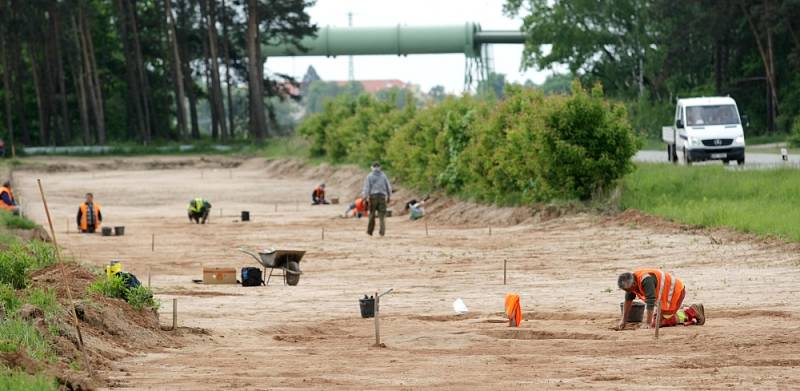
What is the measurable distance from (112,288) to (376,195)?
1769cm

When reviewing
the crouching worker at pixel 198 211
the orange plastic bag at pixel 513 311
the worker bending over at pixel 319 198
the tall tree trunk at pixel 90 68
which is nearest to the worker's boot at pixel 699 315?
the orange plastic bag at pixel 513 311

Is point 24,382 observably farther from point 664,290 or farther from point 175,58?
point 175,58

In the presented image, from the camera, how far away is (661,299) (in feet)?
56.4

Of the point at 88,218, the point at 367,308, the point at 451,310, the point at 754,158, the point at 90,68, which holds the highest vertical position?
the point at 90,68

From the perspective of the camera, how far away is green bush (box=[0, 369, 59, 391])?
11654mm

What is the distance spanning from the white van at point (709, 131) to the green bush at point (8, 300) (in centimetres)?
3017

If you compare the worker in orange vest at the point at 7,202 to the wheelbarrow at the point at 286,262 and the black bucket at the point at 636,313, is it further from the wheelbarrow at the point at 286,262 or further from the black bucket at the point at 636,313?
the black bucket at the point at 636,313

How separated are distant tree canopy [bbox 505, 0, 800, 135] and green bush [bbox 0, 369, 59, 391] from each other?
5770 centimetres

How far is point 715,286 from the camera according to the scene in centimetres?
2164

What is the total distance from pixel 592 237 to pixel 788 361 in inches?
678

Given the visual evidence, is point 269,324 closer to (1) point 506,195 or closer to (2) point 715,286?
(2) point 715,286

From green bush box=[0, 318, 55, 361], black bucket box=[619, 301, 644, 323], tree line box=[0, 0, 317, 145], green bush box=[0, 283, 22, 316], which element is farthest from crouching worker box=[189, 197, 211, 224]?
tree line box=[0, 0, 317, 145]

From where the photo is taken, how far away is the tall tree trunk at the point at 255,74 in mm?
86375

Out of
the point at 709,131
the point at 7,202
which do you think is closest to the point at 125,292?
the point at 7,202
